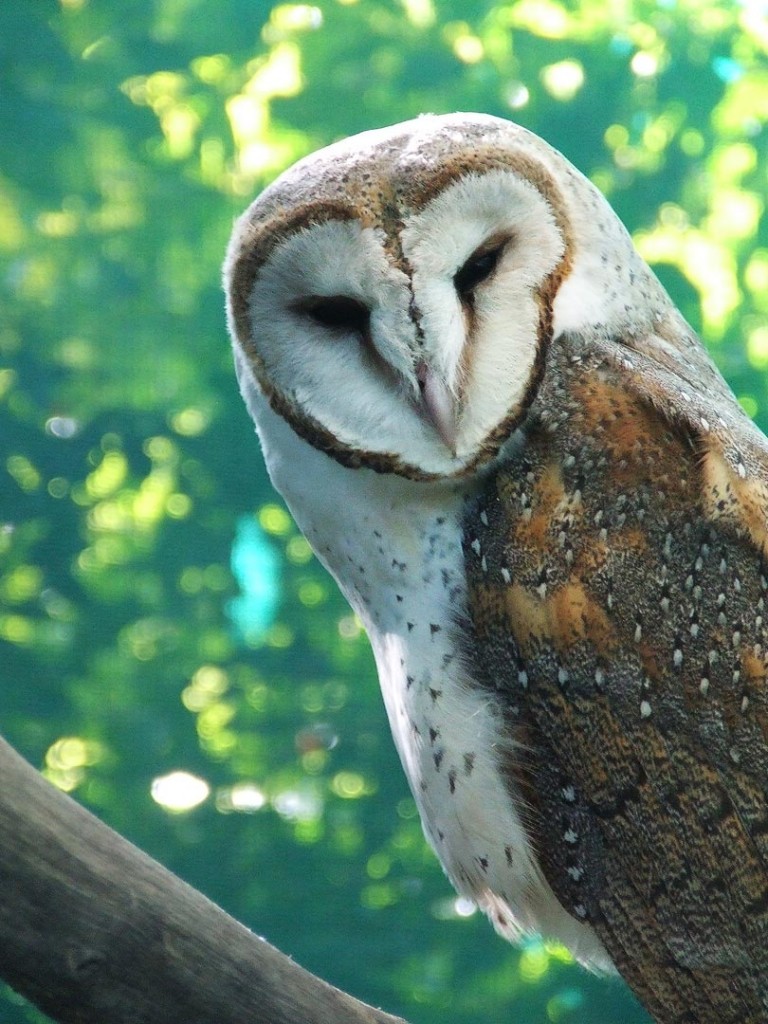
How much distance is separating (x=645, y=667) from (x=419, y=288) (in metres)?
0.48

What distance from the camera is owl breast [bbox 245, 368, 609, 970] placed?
52.7 inches

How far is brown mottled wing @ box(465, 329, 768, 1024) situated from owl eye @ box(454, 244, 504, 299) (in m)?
0.15

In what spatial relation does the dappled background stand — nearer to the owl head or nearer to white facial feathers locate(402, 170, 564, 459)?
the owl head

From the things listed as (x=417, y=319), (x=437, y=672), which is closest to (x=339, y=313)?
(x=417, y=319)

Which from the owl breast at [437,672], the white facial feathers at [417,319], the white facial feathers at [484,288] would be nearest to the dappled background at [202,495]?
the owl breast at [437,672]

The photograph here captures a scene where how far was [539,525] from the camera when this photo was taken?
4.22ft

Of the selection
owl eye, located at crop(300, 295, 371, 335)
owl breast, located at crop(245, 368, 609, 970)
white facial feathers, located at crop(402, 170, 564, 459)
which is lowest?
owl breast, located at crop(245, 368, 609, 970)

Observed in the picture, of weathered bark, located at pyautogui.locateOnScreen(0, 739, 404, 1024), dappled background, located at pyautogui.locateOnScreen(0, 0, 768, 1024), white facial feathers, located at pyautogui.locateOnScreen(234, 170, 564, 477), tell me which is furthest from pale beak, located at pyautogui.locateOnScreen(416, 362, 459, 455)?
dappled background, located at pyautogui.locateOnScreen(0, 0, 768, 1024)

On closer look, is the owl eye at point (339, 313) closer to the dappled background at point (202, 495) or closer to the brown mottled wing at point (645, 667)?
the brown mottled wing at point (645, 667)

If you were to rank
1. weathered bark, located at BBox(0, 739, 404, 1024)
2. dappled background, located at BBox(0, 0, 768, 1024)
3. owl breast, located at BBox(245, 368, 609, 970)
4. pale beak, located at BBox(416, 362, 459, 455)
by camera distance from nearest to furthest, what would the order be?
weathered bark, located at BBox(0, 739, 404, 1024), pale beak, located at BBox(416, 362, 459, 455), owl breast, located at BBox(245, 368, 609, 970), dappled background, located at BBox(0, 0, 768, 1024)

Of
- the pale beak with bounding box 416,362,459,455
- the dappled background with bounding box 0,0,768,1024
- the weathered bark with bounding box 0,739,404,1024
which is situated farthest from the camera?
the dappled background with bounding box 0,0,768,1024

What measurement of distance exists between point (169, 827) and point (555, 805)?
182 cm

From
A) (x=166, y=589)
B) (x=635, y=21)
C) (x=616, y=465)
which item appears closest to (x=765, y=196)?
(x=635, y=21)

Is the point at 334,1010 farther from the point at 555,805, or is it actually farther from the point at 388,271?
the point at 388,271
